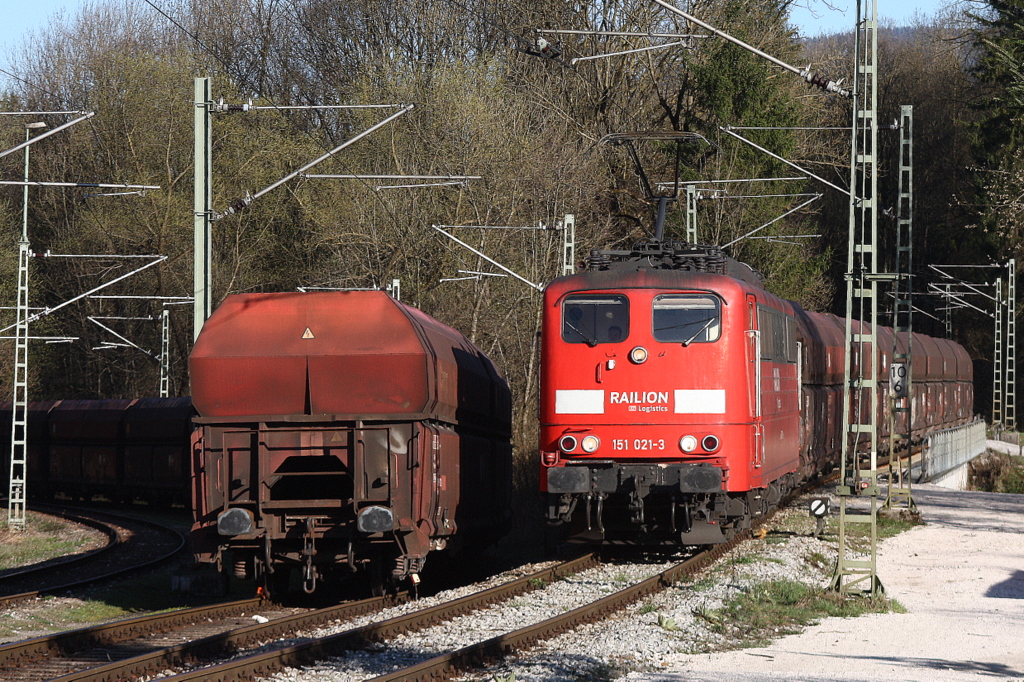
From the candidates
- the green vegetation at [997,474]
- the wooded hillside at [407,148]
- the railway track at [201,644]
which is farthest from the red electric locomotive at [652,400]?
the green vegetation at [997,474]

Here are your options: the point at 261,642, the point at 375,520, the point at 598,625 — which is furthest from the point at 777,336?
the point at 261,642

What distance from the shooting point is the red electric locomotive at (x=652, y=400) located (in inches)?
590

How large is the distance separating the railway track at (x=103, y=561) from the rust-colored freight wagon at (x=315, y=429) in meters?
4.07

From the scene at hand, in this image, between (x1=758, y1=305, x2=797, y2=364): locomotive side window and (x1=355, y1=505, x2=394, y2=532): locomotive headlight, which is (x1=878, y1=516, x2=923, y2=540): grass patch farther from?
(x1=355, y1=505, x2=394, y2=532): locomotive headlight

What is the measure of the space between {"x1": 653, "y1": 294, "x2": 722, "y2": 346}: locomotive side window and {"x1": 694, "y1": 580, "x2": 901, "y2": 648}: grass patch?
300cm

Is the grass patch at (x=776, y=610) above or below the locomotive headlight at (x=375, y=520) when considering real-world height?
below

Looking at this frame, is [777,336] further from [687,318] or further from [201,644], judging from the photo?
[201,644]

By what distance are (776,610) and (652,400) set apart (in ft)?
10.3

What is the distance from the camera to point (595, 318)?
15484mm

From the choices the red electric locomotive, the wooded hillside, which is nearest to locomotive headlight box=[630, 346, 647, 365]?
the red electric locomotive

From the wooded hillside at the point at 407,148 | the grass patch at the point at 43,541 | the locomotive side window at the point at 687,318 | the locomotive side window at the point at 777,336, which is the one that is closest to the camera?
the locomotive side window at the point at 687,318

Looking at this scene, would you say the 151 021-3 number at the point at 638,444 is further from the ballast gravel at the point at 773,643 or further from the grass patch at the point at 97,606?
the grass patch at the point at 97,606

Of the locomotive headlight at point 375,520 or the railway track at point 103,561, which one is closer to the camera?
the locomotive headlight at point 375,520

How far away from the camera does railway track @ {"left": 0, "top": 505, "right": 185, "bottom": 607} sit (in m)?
18.0
